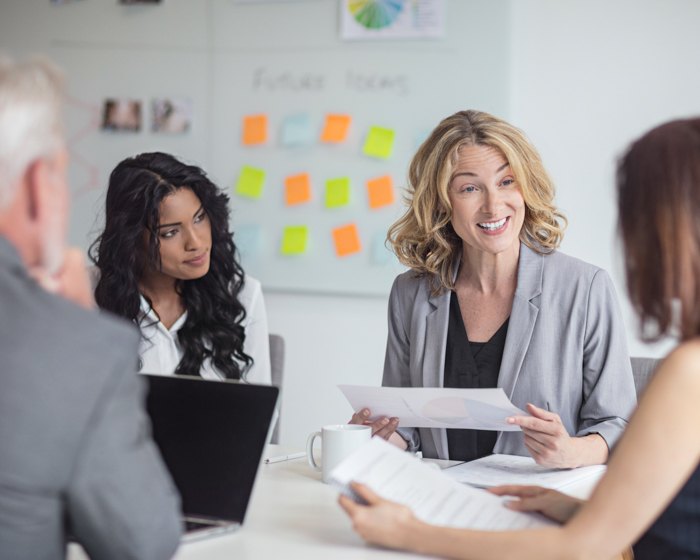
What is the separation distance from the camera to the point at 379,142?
2676 mm

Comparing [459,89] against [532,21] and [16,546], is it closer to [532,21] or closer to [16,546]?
[532,21]

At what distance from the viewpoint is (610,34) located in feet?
8.00

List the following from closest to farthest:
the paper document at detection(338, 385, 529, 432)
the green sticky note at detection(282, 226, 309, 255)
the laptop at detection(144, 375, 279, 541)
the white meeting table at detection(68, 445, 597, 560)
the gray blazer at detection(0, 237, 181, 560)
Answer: the gray blazer at detection(0, 237, 181, 560) → the white meeting table at detection(68, 445, 597, 560) → the laptop at detection(144, 375, 279, 541) → the paper document at detection(338, 385, 529, 432) → the green sticky note at detection(282, 226, 309, 255)

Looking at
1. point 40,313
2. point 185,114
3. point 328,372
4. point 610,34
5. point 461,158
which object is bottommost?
point 328,372

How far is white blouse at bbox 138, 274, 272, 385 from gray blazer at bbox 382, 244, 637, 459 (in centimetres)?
64

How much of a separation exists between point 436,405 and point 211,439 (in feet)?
1.39

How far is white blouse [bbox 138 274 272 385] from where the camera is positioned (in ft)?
6.30

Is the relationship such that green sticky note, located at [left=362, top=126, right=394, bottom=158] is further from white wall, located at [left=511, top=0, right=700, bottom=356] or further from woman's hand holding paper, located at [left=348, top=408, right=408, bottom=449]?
woman's hand holding paper, located at [left=348, top=408, right=408, bottom=449]

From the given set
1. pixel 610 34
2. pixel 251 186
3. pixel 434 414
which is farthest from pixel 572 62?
pixel 434 414

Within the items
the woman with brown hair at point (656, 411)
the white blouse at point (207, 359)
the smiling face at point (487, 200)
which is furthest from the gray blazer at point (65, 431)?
the white blouse at point (207, 359)

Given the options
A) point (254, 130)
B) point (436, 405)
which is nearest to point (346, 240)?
point (254, 130)

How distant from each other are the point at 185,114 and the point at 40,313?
2429 mm

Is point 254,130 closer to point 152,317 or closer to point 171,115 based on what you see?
point 171,115

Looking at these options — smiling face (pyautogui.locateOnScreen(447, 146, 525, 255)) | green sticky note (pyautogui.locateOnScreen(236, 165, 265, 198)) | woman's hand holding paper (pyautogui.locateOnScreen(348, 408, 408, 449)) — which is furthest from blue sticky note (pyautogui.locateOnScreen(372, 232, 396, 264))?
woman's hand holding paper (pyautogui.locateOnScreen(348, 408, 408, 449))
